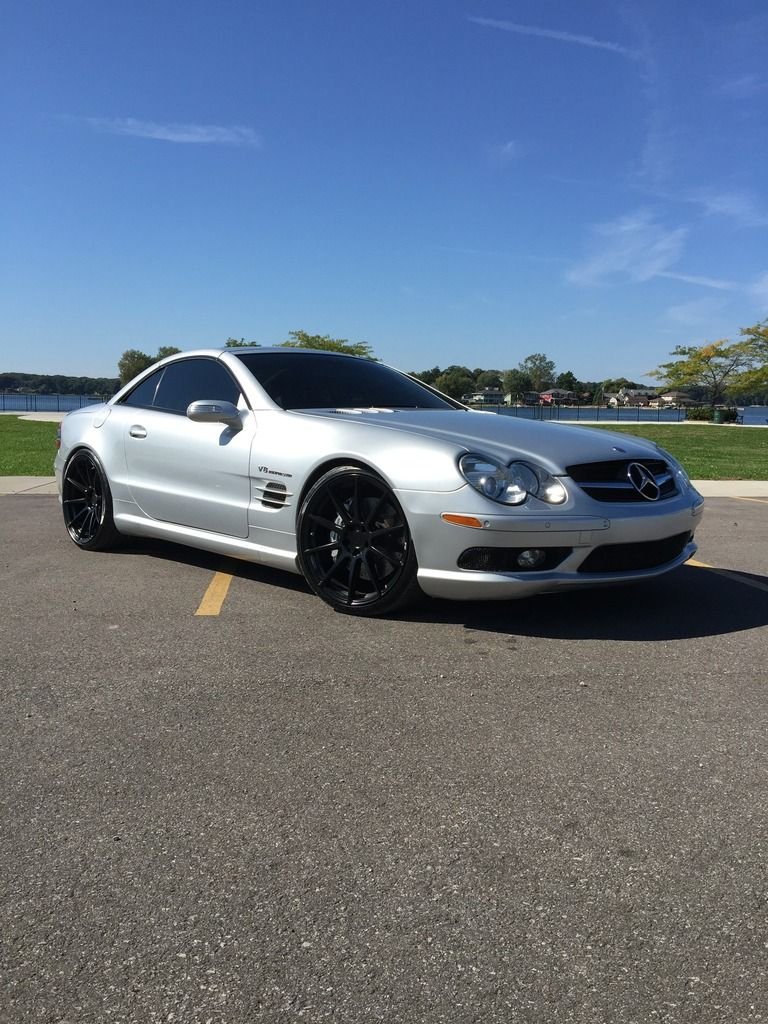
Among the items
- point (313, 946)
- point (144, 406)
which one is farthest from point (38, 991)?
point (144, 406)

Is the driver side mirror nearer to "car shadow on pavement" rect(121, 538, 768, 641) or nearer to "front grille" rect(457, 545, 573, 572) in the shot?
"car shadow on pavement" rect(121, 538, 768, 641)

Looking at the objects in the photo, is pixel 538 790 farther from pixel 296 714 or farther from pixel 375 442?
pixel 375 442

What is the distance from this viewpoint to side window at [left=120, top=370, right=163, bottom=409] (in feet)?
20.3

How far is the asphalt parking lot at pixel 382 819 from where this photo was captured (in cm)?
180

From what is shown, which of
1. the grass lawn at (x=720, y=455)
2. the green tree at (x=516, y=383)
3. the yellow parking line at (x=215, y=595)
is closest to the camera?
the yellow parking line at (x=215, y=595)

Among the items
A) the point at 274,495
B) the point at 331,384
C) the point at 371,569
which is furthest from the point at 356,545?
the point at 331,384

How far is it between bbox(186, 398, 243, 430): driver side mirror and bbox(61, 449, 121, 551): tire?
4.37ft

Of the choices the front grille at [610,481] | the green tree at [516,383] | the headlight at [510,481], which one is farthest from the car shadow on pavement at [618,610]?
the green tree at [516,383]

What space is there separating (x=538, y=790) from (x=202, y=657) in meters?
1.77

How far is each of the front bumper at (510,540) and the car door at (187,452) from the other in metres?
1.25

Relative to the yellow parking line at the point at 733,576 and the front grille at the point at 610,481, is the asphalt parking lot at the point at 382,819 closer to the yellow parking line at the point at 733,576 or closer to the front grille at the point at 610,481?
the front grille at the point at 610,481

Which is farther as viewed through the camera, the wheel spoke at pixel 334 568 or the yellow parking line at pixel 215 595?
the yellow parking line at pixel 215 595

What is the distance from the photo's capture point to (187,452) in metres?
5.50

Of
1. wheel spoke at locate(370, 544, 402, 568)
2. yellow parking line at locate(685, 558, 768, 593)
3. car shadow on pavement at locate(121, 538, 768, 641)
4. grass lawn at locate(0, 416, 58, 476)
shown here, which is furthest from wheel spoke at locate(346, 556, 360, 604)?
grass lawn at locate(0, 416, 58, 476)
